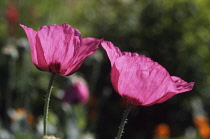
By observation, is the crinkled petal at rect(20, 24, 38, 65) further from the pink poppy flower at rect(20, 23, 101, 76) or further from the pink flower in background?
the pink flower in background

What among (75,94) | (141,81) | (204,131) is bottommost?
(204,131)

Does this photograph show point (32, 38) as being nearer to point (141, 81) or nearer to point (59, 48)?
point (59, 48)

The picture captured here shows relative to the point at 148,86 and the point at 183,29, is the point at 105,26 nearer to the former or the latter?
the point at 183,29

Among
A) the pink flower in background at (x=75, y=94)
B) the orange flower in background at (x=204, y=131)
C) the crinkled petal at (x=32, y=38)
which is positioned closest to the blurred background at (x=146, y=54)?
the orange flower in background at (x=204, y=131)

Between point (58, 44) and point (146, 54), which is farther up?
point (58, 44)

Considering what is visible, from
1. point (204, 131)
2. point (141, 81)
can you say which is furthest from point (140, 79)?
point (204, 131)

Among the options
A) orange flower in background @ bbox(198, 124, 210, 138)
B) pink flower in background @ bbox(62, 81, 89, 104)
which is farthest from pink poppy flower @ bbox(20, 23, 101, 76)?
orange flower in background @ bbox(198, 124, 210, 138)

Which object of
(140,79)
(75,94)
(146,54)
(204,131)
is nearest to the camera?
(140,79)
